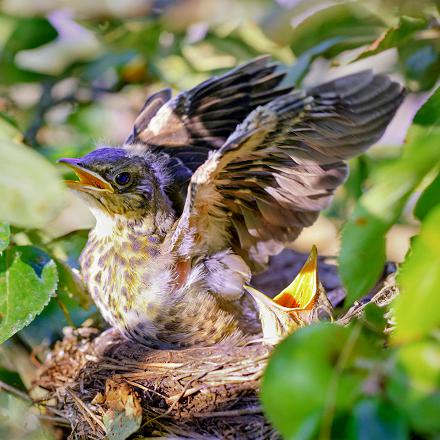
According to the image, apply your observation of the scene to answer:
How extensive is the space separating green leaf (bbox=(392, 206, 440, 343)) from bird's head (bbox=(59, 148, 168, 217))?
4.92 feet

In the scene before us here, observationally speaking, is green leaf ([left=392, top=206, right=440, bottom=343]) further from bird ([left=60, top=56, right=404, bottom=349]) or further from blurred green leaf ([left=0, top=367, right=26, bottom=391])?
blurred green leaf ([left=0, top=367, right=26, bottom=391])

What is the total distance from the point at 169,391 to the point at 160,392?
24 millimetres

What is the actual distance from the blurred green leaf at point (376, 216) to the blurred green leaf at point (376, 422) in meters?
0.17

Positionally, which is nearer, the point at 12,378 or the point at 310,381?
the point at 310,381

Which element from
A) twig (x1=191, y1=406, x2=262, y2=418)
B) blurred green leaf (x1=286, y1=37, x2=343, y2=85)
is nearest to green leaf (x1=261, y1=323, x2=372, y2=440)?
twig (x1=191, y1=406, x2=262, y2=418)

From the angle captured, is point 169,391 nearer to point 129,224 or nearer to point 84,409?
point 84,409

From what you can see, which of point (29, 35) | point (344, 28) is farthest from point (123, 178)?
point (344, 28)

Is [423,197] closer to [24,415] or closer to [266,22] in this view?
[266,22]

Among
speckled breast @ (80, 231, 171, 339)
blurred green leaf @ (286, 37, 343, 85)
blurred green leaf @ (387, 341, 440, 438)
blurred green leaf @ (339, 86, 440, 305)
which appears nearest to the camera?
blurred green leaf @ (387, 341, 440, 438)

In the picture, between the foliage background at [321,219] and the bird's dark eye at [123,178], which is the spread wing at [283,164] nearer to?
the foliage background at [321,219]

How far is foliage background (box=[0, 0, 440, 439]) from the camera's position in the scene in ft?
2.48

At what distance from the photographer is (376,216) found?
2.87ft

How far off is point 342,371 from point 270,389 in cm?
9

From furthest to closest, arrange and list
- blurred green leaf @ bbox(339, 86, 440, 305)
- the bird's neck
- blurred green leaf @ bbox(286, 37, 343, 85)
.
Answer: the bird's neck → blurred green leaf @ bbox(286, 37, 343, 85) → blurred green leaf @ bbox(339, 86, 440, 305)
